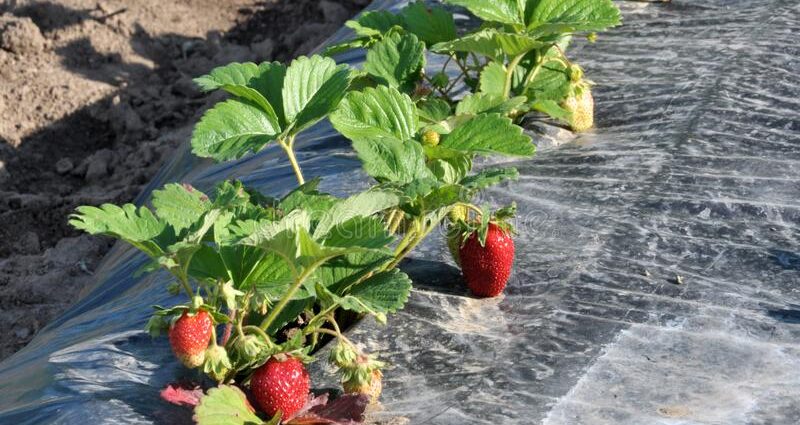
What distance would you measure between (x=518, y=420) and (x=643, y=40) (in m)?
1.90

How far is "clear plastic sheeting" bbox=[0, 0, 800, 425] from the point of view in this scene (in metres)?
2.07

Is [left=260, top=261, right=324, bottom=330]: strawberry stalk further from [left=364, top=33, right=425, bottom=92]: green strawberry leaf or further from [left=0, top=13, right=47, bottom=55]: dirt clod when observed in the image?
[left=0, top=13, right=47, bottom=55]: dirt clod

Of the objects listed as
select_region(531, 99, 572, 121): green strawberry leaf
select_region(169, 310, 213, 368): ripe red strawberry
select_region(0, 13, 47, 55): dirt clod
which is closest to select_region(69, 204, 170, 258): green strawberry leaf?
select_region(169, 310, 213, 368): ripe red strawberry

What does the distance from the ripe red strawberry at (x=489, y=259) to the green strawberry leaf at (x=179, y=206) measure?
50cm

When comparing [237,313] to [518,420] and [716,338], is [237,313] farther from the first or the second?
[716,338]

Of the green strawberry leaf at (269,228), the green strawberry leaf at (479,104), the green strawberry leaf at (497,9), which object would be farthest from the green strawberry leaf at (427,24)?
the green strawberry leaf at (269,228)

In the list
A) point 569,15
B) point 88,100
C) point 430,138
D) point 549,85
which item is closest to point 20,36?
point 88,100

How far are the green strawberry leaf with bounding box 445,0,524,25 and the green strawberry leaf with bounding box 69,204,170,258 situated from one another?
1126mm

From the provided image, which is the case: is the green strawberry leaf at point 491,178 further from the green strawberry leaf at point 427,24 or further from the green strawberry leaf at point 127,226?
the green strawberry leaf at point 427,24

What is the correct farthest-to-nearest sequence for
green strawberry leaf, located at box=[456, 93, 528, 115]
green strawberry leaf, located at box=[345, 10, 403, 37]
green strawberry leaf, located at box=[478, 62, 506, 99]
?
1. green strawberry leaf, located at box=[345, 10, 403, 37]
2. green strawberry leaf, located at box=[478, 62, 506, 99]
3. green strawberry leaf, located at box=[456, 93, 528, 115]

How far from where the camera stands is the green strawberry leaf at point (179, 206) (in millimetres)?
2152

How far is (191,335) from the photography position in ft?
6.54

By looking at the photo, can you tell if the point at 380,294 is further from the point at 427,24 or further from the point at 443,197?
the point at 427,24

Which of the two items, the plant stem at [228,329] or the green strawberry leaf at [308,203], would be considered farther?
the green strawberry leaf at [308,203]
